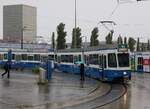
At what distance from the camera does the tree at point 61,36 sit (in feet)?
309

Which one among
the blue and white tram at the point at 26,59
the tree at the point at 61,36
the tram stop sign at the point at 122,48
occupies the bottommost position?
the blue and white tram at the point at 26,59

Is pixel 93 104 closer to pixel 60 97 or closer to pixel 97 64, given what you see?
pixel 60 97

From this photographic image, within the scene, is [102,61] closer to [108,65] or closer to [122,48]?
[108,65]

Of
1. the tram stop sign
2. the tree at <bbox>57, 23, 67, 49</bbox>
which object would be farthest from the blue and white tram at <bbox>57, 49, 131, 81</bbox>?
the tree at <bbox>57, 23, 67, 49</bbox>

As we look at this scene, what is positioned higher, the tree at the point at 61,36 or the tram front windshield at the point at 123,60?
the tree at the point at 61,36

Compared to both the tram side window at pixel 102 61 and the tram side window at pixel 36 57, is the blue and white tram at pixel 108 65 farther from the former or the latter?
the tram side window at pixel 36 57

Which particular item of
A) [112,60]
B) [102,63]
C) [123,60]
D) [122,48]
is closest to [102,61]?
[102,63]

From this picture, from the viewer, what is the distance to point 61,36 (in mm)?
95188

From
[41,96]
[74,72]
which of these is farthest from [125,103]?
[74,72]

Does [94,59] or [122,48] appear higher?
[122,48]

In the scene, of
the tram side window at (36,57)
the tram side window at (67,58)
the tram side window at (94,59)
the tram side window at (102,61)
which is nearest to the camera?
the tram side window at (102,61)

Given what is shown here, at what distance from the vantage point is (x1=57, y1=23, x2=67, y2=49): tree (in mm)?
94194

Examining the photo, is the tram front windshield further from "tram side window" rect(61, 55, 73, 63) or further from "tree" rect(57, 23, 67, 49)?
"tree" rect(57, 23, 67, 49)

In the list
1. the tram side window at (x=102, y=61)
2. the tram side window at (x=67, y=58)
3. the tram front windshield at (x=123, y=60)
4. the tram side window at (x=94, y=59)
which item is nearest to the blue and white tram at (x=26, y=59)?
the tram side window at (x=67, y=58)
